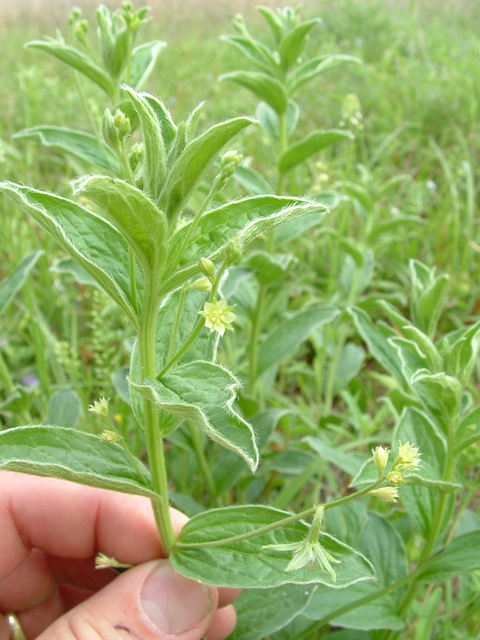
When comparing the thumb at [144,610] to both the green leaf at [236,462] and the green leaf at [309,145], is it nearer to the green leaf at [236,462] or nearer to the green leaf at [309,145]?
the green leaf at [236,462]

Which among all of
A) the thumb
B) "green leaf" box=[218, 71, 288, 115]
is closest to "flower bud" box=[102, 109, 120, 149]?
the thumb

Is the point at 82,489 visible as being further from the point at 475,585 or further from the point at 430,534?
the point at 475,585

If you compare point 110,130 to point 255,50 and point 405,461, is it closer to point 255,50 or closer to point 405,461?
point 405,461

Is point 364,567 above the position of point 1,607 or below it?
above

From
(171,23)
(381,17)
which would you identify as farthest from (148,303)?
(171,23)

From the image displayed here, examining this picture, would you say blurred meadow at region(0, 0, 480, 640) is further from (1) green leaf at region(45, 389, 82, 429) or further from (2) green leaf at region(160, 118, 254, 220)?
(2) green leaf at region(160, 118, 254, 220)

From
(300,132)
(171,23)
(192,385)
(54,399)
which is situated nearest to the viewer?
(192,385)
